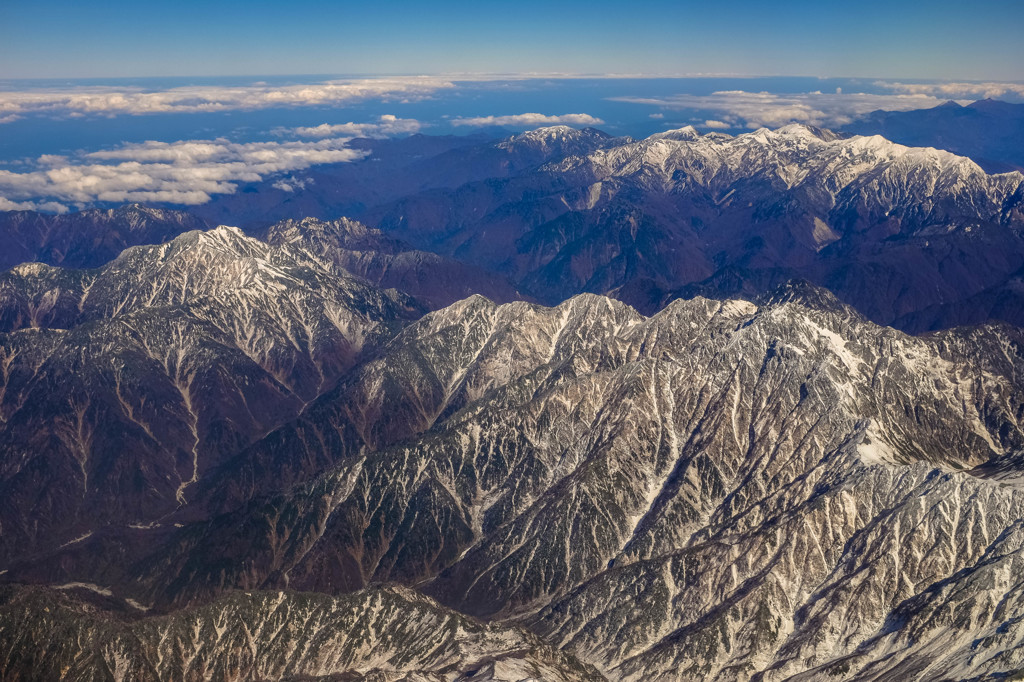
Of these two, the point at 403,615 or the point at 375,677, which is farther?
the point at 403,615

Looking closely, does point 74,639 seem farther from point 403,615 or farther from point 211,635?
point 403,615

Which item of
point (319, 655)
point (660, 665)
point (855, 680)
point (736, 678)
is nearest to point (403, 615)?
point (319, 655)

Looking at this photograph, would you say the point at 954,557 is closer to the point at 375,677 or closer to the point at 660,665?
the point at 660,665

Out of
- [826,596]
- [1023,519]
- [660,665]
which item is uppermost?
[1023,519]

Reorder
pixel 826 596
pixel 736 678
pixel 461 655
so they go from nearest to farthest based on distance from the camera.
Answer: pixel 461 655 < pixel 736 678 < pixel 826 596

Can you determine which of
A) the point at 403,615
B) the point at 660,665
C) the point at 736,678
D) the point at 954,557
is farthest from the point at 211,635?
the point at 954,557

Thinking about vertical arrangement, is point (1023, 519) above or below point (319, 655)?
above

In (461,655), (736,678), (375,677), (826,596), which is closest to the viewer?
(375,677)
